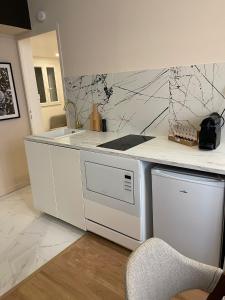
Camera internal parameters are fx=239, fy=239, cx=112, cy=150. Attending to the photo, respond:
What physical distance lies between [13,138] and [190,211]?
2.59m

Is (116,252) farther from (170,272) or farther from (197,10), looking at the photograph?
(197,10)

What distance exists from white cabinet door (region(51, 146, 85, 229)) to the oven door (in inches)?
3.2

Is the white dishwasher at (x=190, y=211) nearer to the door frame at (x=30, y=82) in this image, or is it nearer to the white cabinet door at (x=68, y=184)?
the white cabinet door at (x=68, y=184)

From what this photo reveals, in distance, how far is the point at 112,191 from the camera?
1.88 metres

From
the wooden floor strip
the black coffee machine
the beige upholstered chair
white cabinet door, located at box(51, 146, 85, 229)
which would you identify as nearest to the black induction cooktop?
white cabinet door, located at box(51, 146, 85, 229)

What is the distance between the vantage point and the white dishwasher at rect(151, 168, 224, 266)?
4.70 ft

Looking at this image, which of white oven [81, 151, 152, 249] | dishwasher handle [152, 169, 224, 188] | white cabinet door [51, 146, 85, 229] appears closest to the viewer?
dishwasher handle [152, 169, 224, 188]

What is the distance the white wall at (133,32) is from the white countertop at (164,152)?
2.19 feet

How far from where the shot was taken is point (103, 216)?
6.68ft

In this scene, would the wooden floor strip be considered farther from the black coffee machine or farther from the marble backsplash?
the marble backsplash

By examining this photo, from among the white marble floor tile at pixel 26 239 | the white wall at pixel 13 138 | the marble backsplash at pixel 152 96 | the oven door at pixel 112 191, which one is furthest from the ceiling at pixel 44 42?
the white marble floor tile at pixel 26 239

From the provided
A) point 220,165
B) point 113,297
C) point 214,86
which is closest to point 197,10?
point 214,86

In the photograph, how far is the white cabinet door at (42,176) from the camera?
2326 mm

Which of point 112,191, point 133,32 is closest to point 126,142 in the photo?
point 112,191
